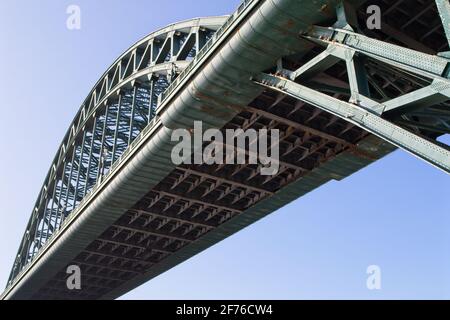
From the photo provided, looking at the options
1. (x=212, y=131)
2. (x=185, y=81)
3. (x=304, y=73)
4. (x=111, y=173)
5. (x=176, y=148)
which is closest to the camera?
(x=304, y=73)

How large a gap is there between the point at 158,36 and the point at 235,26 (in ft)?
61.4

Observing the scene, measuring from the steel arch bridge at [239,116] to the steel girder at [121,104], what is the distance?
0.52 ft

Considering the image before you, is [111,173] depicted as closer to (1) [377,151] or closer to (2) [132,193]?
(2) [132,193]

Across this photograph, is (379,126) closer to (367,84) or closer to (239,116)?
(367,84)

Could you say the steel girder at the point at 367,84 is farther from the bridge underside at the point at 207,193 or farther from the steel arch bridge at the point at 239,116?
the bridge underside at the point at 207,193

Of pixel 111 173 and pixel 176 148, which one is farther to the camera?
pixel 111 173

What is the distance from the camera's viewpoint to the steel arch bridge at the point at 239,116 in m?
17.3

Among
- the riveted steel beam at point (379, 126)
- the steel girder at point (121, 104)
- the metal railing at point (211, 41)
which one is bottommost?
the riveted steel beam at point (379, 126)

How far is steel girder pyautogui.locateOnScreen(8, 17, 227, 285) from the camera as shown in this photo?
34.5 metres

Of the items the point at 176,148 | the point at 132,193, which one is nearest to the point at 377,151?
the point at 176,148

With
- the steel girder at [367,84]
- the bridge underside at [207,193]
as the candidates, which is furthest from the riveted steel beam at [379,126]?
the bridge underside at [207,193]

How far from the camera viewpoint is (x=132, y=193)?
37.1 meters

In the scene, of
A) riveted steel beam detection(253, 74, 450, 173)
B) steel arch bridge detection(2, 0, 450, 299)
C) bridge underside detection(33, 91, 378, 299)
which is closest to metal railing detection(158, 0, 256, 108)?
steel arch bridge detection(2, 0, 450, 299)
